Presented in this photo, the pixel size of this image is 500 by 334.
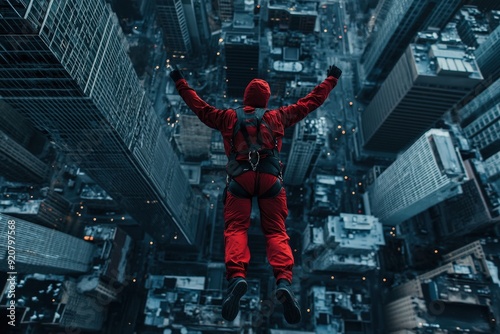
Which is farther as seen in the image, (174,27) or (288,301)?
(174,27)

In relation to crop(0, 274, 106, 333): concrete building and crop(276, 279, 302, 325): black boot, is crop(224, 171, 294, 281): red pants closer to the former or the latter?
crop(276, 279, 302, 325): black boot

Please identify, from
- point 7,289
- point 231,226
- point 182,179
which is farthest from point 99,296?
point 231,226

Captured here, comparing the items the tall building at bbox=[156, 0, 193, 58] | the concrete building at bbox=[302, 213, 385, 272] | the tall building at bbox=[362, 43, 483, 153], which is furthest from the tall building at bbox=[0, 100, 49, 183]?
the tall building at bbox=[362, 43, 483, 153]

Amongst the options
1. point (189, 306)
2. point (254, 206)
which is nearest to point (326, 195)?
point (254, 206)

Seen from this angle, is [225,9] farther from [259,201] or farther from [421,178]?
[259,201]

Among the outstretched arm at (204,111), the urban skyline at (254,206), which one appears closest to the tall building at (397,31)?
the urban skyline at (254,206)

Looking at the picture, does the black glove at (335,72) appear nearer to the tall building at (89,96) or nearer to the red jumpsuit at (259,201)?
the red jumpsuit at (259,201)
